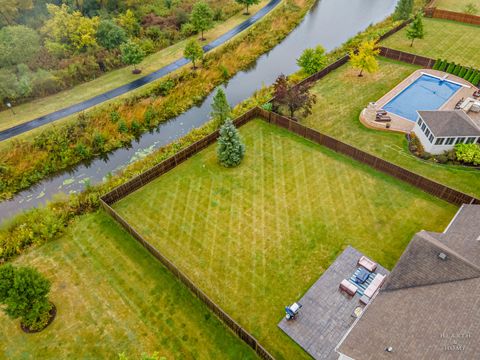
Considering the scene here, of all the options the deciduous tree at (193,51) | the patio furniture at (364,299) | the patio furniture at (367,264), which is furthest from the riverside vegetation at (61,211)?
the patio furniture at (364,299)

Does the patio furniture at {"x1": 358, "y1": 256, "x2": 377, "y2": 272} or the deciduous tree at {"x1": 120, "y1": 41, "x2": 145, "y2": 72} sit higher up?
the deciduous tree at {"x1": 120, "y1": 41, "x2": 145, "y2": 72}

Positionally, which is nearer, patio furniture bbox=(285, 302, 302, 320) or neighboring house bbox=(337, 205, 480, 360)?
neighboring house bbox=(337, 205, 480, 360)

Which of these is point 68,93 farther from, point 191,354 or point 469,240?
point 469,240

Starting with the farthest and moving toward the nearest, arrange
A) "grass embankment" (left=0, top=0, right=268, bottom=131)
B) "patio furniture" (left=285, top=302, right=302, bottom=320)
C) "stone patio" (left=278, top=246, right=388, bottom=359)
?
"grass embankment" (left=0, top=0, right=268, bottom=131) → "patio furniture" (left=285, top=302, right=302, bottom=320) → "stone patio" (left=278, top=246, right=388, bottom=359)

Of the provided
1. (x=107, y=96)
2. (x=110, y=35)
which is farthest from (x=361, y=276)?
(x=110, y=35)

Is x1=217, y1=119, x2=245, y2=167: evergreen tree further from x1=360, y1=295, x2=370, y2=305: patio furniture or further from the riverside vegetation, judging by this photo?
x1=360, y1=295, x2=370, y2=305: patio furniture

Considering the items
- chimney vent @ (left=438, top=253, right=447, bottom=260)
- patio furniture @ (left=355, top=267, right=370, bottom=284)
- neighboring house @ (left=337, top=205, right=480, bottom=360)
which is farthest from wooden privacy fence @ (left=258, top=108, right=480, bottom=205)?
patio furniture @ (left=355, top=267, right=370, bottom=284)

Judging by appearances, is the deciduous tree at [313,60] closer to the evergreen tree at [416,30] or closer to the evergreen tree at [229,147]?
the evergreen tree at [416,30]
